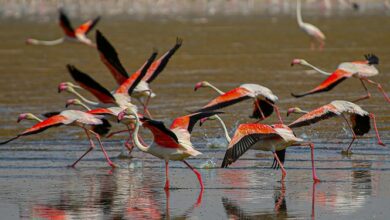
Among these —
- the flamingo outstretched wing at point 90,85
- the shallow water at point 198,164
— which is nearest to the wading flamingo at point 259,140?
the shallow water at point 198,164

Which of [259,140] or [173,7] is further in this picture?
[173,7]

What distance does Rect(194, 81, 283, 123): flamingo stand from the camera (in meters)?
12.7

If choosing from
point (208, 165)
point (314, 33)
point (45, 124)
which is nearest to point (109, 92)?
point (45, 124)

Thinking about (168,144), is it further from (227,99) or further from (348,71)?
(348,71)

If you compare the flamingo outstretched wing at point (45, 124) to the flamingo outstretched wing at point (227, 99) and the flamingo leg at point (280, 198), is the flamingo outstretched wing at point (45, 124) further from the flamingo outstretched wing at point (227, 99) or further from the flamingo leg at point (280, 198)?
the flamingo leg at point (280, 198)

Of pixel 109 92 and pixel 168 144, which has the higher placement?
pixel 168 144

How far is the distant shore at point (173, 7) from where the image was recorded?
54.0m

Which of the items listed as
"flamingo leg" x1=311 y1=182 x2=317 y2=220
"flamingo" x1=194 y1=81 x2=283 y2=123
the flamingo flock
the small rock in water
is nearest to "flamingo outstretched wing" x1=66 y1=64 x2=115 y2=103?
the flamingo flock

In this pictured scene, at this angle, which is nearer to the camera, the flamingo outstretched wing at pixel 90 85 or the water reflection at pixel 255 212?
the water reflection at pixel 255 212

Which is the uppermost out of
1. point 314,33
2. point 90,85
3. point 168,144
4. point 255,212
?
point 255,212

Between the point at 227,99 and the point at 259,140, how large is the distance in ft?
7.68

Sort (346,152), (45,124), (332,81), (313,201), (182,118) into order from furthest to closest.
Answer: (332,81), (346,152), (45,124), (182,118), (313,201)

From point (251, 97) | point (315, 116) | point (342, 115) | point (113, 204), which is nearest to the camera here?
point (113, 204)

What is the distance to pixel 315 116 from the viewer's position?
11492 mm
